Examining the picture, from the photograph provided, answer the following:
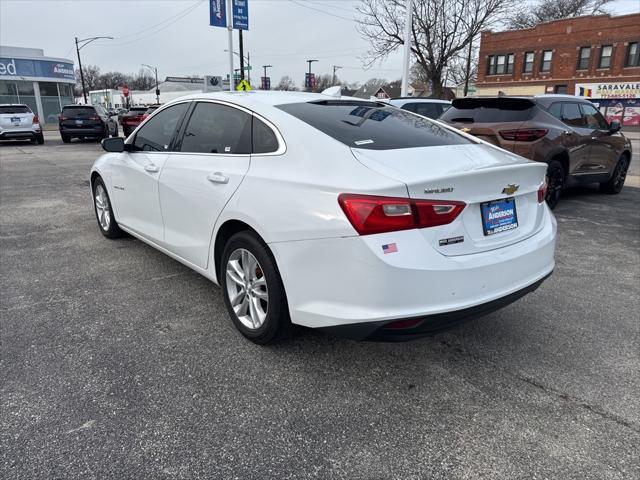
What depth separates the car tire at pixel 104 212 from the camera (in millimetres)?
5398

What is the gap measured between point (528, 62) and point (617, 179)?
36756 mm

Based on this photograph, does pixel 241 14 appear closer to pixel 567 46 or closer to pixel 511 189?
pixel 511 189

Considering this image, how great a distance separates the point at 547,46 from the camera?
3988cm

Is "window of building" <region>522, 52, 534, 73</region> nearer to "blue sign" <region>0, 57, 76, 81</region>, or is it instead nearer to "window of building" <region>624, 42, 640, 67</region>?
"window of building" <region>624, 42, 640, 67</region>

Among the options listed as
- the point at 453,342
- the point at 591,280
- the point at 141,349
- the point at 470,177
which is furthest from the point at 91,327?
the point at 591,280

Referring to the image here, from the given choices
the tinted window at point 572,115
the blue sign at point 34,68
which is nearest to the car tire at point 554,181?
the tinted window at point 572,115

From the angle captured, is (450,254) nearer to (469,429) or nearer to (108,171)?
(469,429)

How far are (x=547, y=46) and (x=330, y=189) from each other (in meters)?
44.6

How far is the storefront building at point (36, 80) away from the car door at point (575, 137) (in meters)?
42.6

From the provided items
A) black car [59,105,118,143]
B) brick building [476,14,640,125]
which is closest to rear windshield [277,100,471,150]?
black car [59,105,118,143]

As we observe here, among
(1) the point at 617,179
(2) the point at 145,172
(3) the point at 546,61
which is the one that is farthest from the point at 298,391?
(3) the point at 546,61

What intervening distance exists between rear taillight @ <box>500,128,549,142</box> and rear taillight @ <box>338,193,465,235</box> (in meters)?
5.03

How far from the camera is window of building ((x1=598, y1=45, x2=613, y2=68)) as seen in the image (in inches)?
1469

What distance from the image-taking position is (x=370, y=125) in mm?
3207
